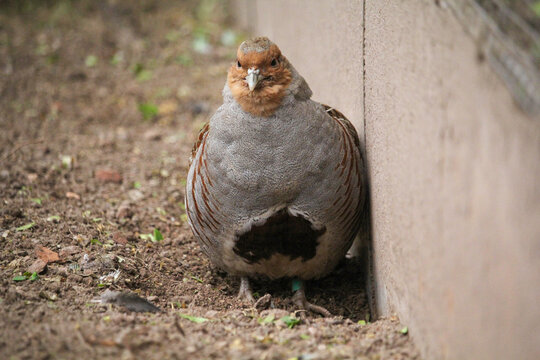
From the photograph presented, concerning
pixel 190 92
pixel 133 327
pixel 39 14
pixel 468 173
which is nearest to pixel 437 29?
pixel 468 173

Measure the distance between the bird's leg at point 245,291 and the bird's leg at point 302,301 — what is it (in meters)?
0.27

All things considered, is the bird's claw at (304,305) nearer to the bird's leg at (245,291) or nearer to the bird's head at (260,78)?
the bird's leg at (245,291)

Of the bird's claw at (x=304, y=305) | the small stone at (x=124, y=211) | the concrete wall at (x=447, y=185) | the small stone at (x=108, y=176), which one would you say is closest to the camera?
the concrete wall at (x=447, y=185)

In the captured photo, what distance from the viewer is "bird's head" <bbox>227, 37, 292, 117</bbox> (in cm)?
310

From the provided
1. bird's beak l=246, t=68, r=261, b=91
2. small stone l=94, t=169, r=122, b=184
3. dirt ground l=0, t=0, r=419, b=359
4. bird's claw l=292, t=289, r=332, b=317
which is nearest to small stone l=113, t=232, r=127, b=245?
dirt ground l=0, t=0, r=419, b=359

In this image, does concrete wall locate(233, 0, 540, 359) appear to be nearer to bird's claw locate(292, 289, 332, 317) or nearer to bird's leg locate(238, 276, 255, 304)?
bird's claw locate(292, 289, 332, 317)

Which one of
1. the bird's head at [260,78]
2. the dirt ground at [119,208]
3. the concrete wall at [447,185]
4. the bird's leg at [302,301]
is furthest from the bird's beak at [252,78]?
the bird's leg at [302,301]

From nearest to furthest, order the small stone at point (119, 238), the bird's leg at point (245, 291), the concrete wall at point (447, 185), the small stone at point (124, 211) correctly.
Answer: the concrete wall at point (447, 185)
the bird's leg at point (245, 291)
the small stone at point (119, 238)
the small stone at point (124, 211)

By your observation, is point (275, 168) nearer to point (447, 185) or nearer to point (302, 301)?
point (302, 301)

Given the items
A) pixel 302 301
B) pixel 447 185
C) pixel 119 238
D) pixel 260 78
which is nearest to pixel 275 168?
pixel 260 78

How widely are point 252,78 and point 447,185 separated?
4.46 feet

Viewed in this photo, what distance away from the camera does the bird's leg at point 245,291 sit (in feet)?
12.2

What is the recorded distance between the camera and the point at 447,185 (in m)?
2.03

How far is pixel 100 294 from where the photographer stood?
3186mm
